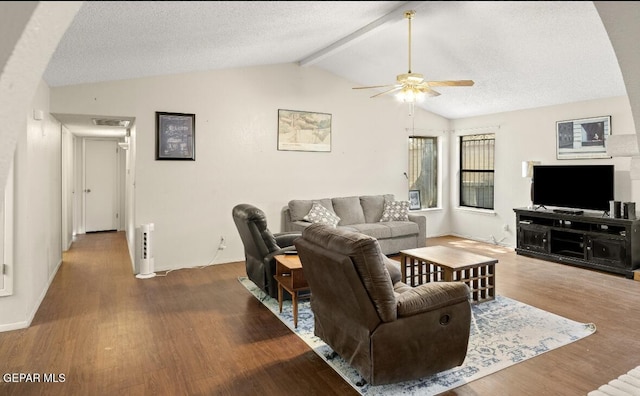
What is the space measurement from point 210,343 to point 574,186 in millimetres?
5316

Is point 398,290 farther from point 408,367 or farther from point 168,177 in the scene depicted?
point 168,177

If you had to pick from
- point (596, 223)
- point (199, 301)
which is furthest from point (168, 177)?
point (596, 223)

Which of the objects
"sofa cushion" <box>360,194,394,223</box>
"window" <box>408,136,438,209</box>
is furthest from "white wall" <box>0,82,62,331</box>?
"window" <box>408,136,438,209</box>

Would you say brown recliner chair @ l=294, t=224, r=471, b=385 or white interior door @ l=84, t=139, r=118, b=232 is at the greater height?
white interior door @ l=84, t=139, r=118, b=232

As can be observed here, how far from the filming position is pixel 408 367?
230 centimetres

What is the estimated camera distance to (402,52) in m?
5.20

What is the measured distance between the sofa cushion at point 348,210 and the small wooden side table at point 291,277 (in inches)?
106

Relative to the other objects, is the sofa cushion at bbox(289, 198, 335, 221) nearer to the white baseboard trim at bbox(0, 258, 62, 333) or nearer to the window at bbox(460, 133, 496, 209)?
the white baseboard trim at bbox(0, 258, 62, 333)

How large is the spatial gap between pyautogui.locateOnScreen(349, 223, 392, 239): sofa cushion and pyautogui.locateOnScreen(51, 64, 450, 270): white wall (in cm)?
93

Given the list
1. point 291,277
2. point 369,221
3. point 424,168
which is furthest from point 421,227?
point 291,277

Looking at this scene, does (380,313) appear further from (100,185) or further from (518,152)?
(100,185)

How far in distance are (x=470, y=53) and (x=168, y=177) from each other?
4.19 m

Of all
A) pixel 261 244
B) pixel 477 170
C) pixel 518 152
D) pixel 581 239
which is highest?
pixel 518 152

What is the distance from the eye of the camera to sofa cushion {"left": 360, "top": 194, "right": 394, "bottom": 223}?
6.55 m
